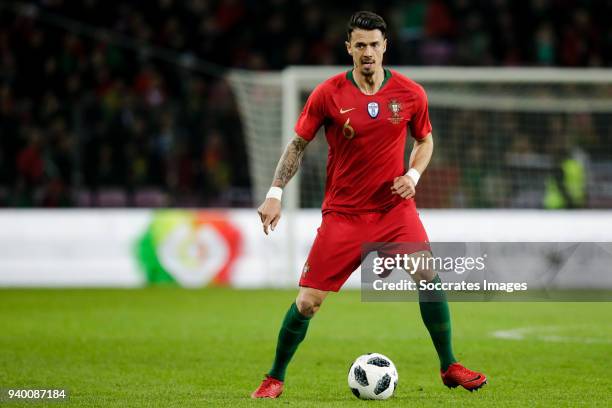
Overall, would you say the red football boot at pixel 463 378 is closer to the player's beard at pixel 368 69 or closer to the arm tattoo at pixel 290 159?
the arm tattoo at pixel 290 159

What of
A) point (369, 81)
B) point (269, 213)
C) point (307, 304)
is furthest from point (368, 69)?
point (307, 304)

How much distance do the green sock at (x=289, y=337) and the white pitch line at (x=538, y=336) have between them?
386 centimetres

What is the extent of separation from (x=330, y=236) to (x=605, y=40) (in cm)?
1533

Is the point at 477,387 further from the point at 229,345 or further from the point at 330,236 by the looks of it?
the point at 229,345

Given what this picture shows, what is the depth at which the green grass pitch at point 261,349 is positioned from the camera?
6895 mm

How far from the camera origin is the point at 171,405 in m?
6.42

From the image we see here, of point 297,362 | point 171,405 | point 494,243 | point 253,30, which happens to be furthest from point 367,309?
point 253,30

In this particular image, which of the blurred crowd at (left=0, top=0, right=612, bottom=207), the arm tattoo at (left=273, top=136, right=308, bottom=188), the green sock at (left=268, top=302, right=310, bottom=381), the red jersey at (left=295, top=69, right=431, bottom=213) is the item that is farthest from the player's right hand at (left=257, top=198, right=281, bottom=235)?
the blurred crowd at (left=0, top=0, right=612, bottom=207)

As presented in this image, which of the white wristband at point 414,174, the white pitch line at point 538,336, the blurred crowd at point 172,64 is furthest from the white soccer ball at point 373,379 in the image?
the blurred crowd at point 172,64

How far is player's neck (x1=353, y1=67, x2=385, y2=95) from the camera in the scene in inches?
267

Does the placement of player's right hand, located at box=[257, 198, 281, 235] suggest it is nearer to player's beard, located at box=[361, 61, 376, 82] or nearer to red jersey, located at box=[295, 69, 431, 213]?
red jersey, located at box=[295, 69, 431, 213]

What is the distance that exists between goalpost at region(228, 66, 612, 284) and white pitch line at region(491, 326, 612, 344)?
17.5ft

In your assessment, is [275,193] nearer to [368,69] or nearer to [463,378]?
[368,69]

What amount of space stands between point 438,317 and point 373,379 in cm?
55
